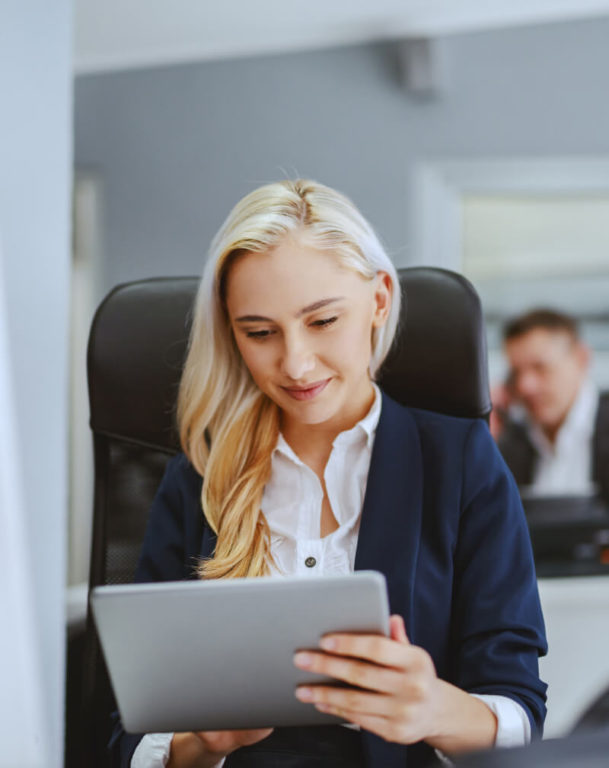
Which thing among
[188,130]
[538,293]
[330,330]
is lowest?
[330,330]

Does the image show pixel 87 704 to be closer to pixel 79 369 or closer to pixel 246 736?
pixel 246 736

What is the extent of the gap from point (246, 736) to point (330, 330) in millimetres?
458

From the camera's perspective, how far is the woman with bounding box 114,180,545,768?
970 mm

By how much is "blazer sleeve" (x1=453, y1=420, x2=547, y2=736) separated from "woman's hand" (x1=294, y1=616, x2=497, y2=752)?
0.33 ft

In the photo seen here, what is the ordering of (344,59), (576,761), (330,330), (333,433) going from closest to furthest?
(576,761)
(330,330)
(333,433)
(344,59)

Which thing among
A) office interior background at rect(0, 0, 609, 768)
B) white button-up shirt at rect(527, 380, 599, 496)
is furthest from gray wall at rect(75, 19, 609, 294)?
white button-up shirt at rect(527, 380, 599, 496)

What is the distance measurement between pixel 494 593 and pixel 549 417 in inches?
75.7

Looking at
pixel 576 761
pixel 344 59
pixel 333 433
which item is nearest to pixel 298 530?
pixel 333 433

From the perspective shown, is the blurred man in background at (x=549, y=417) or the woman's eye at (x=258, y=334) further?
the blurred man in background at (x=549, y=417)

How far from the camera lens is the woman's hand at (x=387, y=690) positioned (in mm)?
767

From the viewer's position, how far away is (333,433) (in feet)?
3.66

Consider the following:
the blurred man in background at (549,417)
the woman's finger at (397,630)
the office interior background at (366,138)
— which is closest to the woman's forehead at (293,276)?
the woman's finger at (397,630)

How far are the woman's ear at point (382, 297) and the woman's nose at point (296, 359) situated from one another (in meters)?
0.12

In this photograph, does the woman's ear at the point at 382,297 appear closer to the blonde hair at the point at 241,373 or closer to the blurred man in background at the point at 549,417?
the blonde hair at the point at 241,373
